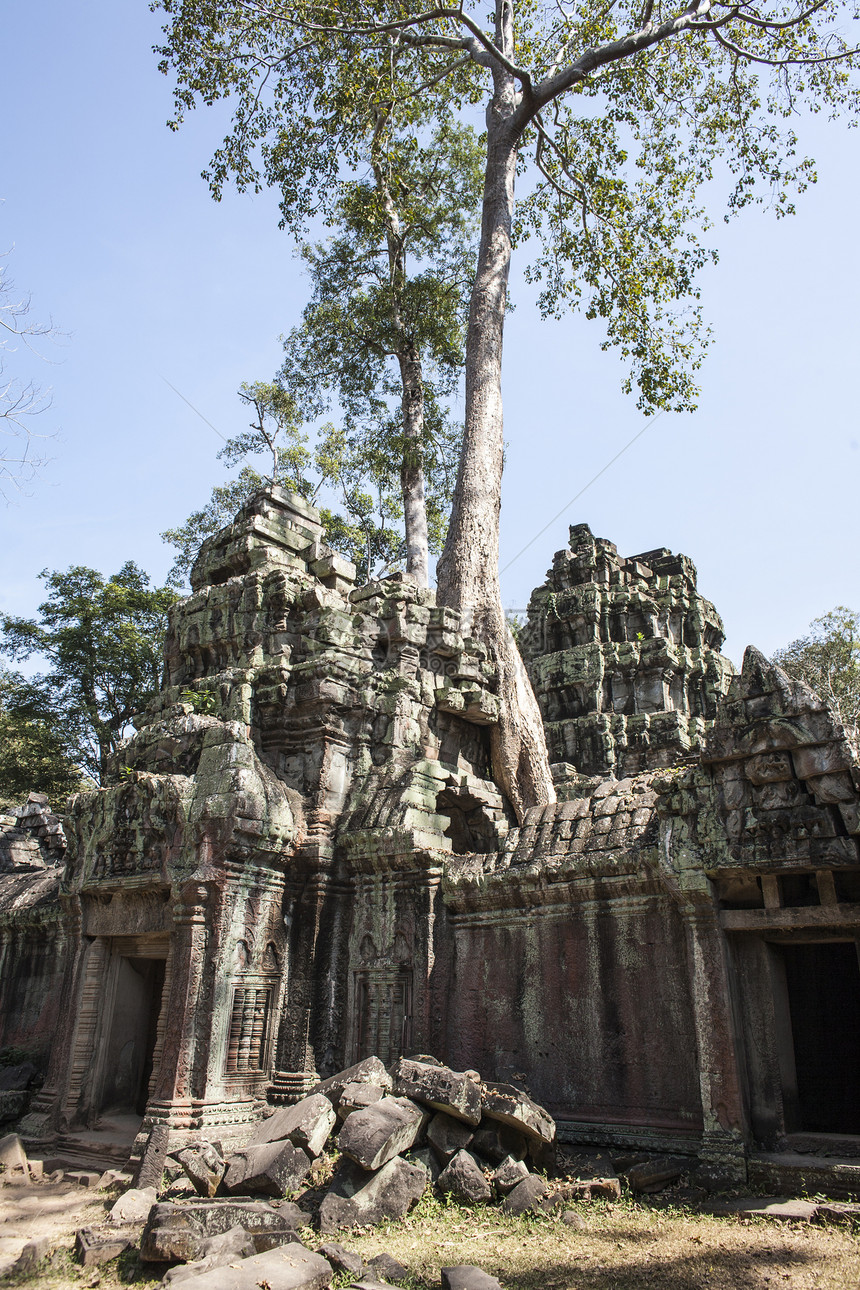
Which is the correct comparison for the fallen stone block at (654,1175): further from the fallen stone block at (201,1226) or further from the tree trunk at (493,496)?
the tree trunk at (493,496)

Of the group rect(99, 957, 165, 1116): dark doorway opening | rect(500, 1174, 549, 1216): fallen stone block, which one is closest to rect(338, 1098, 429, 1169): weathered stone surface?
rect(500, 1174, 549, 1216): fallen stone block

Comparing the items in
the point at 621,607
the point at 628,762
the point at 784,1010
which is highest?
the point at 621,607

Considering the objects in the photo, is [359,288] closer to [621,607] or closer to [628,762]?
[621,607]

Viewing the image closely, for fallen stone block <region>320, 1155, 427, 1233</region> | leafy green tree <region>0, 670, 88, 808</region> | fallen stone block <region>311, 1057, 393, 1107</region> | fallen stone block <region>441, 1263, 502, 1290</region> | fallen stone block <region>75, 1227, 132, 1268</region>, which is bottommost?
fallen stone block <region>75, 1227, 132, 1268</region>

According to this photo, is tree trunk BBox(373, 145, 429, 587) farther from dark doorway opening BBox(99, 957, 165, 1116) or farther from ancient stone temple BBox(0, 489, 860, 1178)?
dark doorway opening BBox(99, 957, 165, 1116)

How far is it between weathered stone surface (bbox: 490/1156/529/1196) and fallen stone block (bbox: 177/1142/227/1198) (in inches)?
75.9

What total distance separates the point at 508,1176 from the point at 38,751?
20.6 m

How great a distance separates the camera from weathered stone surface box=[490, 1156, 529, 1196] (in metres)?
6.35

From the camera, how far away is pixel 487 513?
13.6 m

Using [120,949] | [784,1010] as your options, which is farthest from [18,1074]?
[784,1010]

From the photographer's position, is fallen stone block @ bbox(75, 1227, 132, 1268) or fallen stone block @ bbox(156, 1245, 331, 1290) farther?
fallen stone block @ bbox(75, 1227, 132, 1268)

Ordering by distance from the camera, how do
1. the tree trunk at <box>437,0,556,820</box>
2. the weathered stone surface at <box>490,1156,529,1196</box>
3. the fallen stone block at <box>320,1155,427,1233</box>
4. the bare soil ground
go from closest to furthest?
the bare soil ground
the fallen stone block at <box>320,1155,427,1233</box>
the weathered stone surface at <box>490,1156,529,1196</box>
the tree trunk at <box>437,0,556,820</box>

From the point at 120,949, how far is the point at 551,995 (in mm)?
4877

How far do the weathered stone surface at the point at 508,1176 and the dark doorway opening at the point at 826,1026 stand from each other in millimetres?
3605
